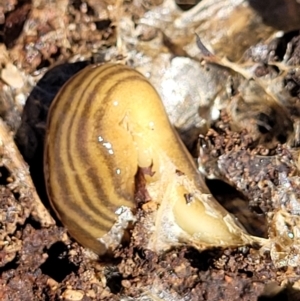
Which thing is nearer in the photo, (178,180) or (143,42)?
(178,180)

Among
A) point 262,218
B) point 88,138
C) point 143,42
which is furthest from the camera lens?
point 143,42

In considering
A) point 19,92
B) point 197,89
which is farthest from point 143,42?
point 19,92

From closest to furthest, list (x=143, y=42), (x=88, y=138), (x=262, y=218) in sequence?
(x=88, y=138) < (x=262, y=218) < (x=143, y=42)

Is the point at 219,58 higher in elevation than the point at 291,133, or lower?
higher

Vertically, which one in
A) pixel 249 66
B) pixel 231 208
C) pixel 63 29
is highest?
pixel 63 29

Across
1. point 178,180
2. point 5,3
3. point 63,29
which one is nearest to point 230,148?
point 178,180

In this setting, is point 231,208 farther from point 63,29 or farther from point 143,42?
point 63,29

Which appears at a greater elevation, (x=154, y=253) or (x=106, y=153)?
(x=106, y=153)
